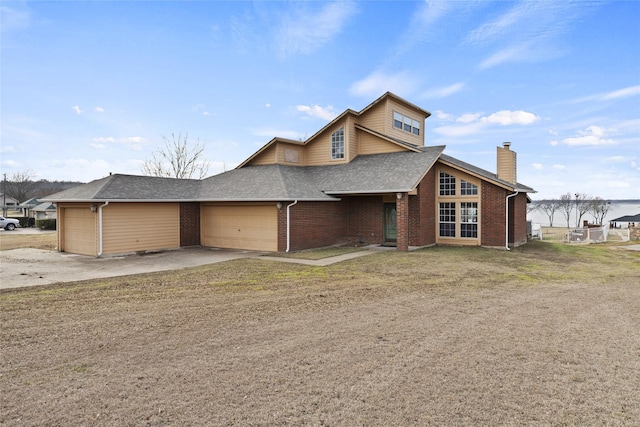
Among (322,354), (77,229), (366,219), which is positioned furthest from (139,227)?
(322,354)

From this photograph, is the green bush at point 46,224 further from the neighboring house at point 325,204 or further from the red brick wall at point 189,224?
the red brick wall at point 189,224

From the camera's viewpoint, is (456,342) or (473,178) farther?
(473,178)

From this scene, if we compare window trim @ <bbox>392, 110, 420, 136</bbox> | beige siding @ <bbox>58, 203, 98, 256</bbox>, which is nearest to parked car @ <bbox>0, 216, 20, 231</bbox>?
beige siding @ <bbox>58, 203, 98, 256</bbox>

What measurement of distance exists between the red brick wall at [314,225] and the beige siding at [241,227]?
16.3 inches

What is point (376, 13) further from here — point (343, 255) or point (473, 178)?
point (343, 255)

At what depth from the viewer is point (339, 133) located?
21.2 meters

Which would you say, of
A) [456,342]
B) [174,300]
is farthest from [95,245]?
[456,342]

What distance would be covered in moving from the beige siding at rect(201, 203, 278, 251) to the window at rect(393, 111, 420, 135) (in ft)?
31.5

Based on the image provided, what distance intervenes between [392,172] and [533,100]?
9.76 meters

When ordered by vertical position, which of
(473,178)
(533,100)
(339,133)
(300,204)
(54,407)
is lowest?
(54,407)

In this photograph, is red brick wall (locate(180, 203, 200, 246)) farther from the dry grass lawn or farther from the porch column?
the porch column

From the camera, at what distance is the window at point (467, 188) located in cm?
1791

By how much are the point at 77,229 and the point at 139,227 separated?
271 centimetres

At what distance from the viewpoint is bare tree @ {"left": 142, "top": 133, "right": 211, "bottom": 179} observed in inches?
1785
